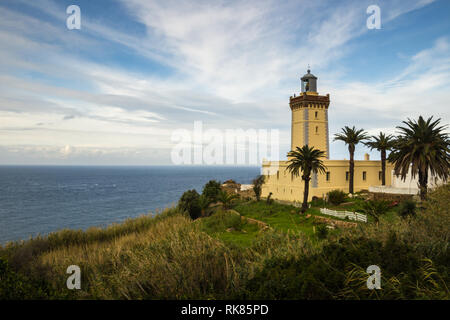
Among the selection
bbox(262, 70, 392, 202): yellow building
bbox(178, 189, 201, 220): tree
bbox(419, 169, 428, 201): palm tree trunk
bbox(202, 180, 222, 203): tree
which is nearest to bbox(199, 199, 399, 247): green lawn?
bbox(419, 169, 428, 201): palm tree trunk

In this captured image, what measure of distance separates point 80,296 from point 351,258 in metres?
6.62

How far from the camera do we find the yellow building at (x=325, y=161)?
31734 millimetres

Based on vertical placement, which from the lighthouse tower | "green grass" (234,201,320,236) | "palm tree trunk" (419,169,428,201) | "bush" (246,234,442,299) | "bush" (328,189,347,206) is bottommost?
"green grass" (234,201,320,236)

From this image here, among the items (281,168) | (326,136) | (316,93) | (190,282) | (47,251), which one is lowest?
(47,251)

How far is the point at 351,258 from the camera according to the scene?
7086 millimetres

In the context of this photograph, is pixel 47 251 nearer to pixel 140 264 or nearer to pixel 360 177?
pixel 140 264

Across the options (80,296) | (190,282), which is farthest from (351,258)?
(80,296)

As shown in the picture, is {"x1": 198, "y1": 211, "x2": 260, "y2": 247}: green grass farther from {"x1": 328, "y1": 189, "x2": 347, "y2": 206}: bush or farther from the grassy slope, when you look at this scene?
the grassy slope

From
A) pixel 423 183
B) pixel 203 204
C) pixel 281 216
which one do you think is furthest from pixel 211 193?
pixel 423 183

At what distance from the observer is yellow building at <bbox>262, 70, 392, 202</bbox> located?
104 feet

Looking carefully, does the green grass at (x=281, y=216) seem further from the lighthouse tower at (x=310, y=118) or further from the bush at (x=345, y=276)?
the bush at (x=345, y=276)

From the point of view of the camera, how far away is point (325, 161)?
103ft

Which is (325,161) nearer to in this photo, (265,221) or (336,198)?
(336,198)

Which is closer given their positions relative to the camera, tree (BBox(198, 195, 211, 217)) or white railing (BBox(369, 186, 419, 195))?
white railing (BBox(369, 186, 419, 195))
